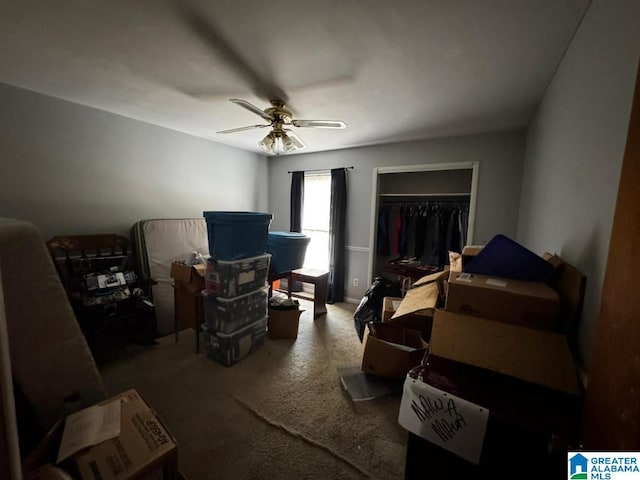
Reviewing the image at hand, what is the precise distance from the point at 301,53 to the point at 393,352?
7.11 feet

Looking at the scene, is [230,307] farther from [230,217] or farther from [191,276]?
[230,217]

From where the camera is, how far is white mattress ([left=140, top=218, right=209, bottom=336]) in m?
2.74

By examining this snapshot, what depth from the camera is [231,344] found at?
2168mm

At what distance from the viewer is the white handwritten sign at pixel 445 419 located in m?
0.78

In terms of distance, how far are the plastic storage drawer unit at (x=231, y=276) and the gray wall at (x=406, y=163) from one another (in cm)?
186

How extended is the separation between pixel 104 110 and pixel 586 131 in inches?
148

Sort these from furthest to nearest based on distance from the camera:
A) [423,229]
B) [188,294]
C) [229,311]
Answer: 1. [423,229]
2. [188,294]
3. [229,311]

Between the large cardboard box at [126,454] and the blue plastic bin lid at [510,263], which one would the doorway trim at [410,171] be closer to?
the blue plastic bin lid at [510,263]

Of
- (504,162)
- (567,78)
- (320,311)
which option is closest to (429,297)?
(567,78)

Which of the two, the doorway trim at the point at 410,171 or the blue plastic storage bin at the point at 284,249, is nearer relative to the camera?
the doorway trim at the point at 410,171

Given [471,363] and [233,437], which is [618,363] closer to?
[471,363]

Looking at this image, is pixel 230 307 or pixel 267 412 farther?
pixel 230 307

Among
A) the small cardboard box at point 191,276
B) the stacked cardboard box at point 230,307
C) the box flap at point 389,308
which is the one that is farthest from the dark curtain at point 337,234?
the small cardboard box at point 191,276

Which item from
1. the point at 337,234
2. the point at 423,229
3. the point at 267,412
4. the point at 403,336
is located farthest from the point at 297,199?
the point at 267,412
